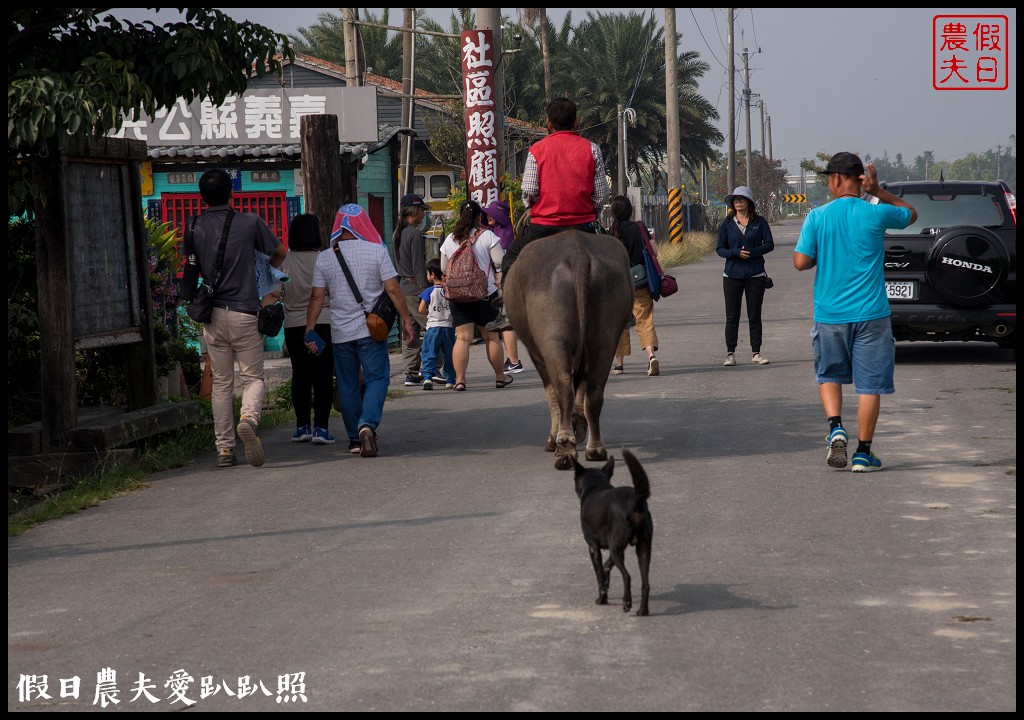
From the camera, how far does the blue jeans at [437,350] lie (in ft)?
48.5

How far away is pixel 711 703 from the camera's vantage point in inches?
183

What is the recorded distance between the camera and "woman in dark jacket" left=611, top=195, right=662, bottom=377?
570 inches

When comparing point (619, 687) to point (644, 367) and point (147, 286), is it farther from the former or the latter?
point (644, 367)

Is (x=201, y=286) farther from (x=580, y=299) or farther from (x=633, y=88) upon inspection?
(x=633, y=88)

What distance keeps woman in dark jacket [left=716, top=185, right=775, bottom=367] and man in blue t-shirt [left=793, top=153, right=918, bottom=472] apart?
5703 mm

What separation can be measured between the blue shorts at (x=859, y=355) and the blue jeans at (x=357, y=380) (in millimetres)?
3392

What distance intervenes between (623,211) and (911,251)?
10.2 feet

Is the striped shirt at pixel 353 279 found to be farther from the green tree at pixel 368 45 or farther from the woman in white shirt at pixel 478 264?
the green tree at pixel 368 45

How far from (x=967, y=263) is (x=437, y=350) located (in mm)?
5681

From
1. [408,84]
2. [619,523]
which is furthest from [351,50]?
[619,523]

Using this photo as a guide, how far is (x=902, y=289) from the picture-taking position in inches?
563

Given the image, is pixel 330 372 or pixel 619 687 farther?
pixel 330 372

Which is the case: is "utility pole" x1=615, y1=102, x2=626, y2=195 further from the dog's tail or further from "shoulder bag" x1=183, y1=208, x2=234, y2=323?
the dog's tail

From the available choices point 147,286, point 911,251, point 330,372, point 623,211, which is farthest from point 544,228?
point 911,251
